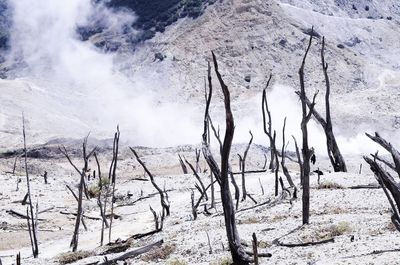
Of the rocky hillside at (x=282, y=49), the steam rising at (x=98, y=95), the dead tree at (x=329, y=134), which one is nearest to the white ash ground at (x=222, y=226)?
the dead tree at (x=329, y=134)

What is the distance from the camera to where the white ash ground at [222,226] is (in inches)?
589

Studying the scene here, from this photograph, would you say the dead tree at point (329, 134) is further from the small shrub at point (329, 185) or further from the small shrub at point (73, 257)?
the small shrub at point (73, 257)

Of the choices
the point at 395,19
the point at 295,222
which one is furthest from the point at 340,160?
the point at 395,19

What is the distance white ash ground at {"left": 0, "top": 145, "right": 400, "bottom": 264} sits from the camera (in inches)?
589

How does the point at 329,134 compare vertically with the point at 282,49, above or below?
below

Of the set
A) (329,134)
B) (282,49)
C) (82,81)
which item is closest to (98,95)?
(82,81)

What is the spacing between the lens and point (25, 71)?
10419 cm

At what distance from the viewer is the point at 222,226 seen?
20.9m

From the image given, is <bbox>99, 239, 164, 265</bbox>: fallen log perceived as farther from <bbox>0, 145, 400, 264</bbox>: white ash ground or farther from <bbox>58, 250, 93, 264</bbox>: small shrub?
<bbox>58, 250, 93, 264</bbox>: small shrub

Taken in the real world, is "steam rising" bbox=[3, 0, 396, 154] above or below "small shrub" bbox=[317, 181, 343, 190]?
above

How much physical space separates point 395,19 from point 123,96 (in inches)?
2127

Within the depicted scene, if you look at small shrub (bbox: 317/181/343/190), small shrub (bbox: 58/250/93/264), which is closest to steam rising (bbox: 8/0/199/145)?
small shrub (bbox: 317/181/343/190)

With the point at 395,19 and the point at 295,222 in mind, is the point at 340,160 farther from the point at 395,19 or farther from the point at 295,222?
the point at 395,19

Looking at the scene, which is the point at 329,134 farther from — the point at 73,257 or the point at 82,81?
the point at 82,81
